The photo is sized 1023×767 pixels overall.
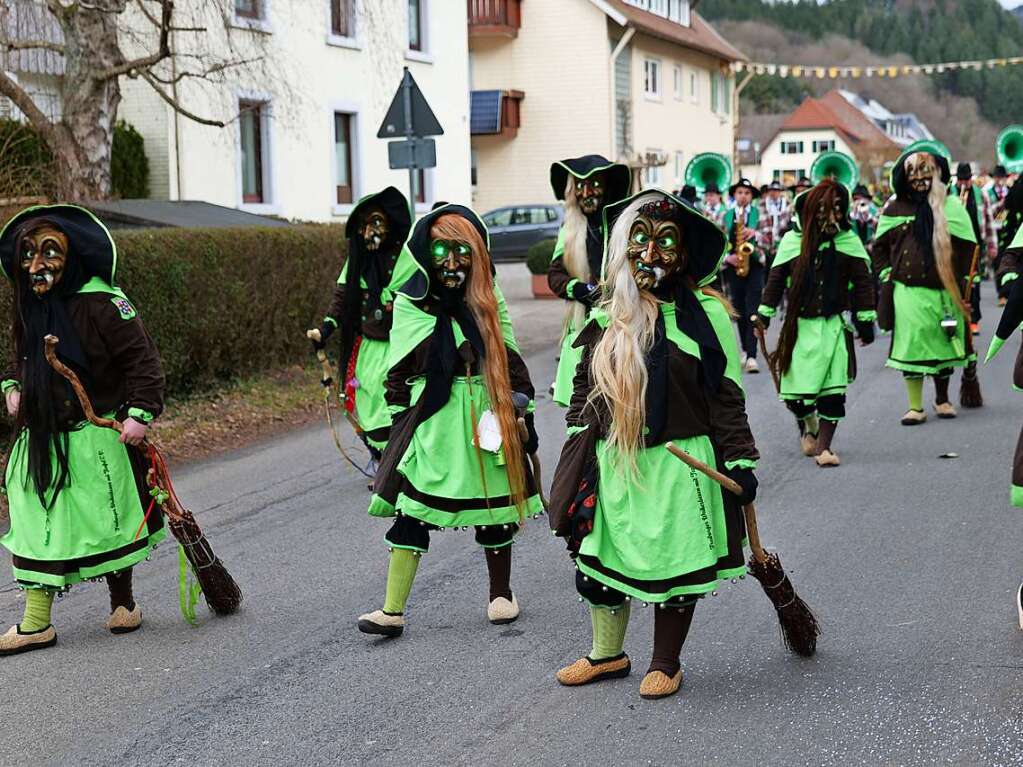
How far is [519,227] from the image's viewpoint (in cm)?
3444

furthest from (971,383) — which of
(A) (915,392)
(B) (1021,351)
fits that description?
(B) (1021,351)

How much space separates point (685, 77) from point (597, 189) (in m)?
38.2

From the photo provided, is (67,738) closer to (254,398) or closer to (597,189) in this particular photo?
(597,189)

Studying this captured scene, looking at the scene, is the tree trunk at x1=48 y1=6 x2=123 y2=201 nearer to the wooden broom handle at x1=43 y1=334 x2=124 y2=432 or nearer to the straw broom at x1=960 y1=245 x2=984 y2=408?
the straw broom at x1=960 y1=245 x2=984 y2=408

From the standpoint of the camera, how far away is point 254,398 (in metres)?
12.8

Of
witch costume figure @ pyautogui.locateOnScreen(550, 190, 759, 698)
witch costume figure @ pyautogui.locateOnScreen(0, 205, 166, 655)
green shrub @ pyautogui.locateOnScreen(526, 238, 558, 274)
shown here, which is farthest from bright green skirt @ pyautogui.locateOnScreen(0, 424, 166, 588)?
green shrub @ pyautogui.locateOnScreen(526, 238, 558, 274)

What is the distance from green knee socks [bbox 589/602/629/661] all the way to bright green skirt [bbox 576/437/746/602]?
240 mm

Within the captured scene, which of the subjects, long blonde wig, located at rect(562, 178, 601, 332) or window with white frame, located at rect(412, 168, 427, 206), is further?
window with white frame, located at rect(412, 168, 427, 206)

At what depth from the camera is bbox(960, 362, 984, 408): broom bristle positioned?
11.6 meters

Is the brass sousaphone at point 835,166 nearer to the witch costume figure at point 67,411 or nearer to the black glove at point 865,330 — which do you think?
the black glove at point 865,330

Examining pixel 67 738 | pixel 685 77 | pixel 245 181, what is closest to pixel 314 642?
pixel 67 738

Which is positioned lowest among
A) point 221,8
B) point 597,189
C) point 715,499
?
point 715,499

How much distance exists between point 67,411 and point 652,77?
126 feet

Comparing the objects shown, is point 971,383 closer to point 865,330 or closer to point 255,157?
point 865,330
